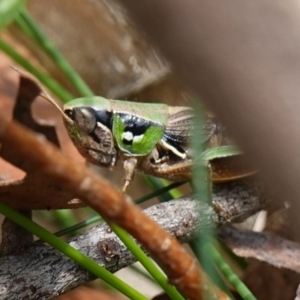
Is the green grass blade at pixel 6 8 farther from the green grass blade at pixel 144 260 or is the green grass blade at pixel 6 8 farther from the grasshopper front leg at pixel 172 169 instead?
the grasshopper front leg at pixel 172 169

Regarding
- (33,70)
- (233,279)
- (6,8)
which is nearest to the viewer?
(6,8)

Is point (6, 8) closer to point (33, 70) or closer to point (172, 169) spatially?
point (33, 70)

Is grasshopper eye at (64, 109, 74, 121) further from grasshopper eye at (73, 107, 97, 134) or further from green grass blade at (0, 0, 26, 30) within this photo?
green grass blade at (0, 0, 26, 30)

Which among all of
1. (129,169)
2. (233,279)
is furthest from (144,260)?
(129,169)

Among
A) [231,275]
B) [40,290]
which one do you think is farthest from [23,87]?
[231,275]

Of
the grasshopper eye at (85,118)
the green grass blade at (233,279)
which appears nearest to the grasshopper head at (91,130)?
the grasshopper eye at (85,118)

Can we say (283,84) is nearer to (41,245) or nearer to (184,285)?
(184,285)
